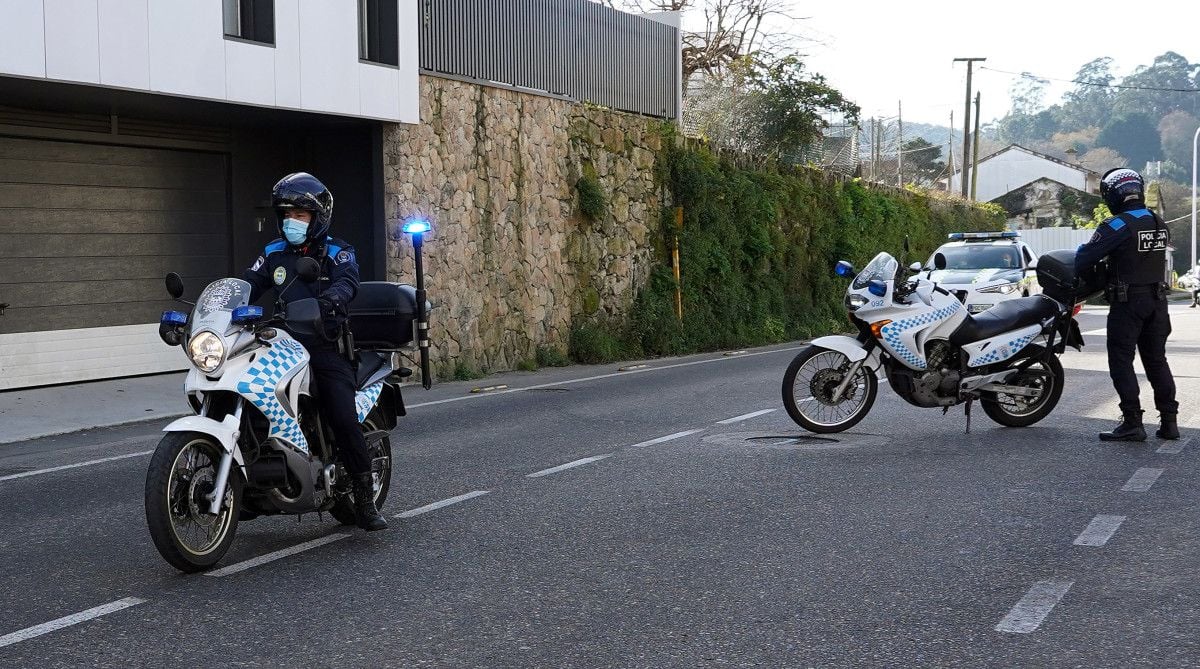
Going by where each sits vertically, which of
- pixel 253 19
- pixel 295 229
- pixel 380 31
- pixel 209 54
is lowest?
pixel 295 229

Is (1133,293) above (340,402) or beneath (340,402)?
above

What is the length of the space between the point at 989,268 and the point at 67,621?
67.5 feet

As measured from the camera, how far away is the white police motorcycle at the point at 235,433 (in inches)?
230

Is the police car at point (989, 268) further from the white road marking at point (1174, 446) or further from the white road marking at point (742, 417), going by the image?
the white road marking at point (1174, 446)

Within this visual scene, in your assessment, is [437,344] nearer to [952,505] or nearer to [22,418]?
[22,418]

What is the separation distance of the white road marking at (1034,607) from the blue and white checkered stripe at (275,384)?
3.21m

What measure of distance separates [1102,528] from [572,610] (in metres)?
3.04

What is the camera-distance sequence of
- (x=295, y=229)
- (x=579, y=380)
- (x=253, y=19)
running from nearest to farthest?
(x=295, y=229)
(x=253, y=19)
(x=579, y=380)

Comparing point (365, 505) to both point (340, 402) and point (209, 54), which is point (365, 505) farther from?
point (209, 54)

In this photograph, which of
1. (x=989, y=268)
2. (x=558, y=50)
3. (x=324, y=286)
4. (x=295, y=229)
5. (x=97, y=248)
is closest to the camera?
(x=295, y=229)

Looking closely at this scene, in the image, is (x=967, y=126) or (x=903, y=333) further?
(x=967, y=126)

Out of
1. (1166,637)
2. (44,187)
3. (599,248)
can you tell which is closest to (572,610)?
(1166,637)

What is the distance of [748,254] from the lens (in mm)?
27328

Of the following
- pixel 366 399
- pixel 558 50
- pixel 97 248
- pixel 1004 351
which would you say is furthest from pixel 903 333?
pixel 558 50
